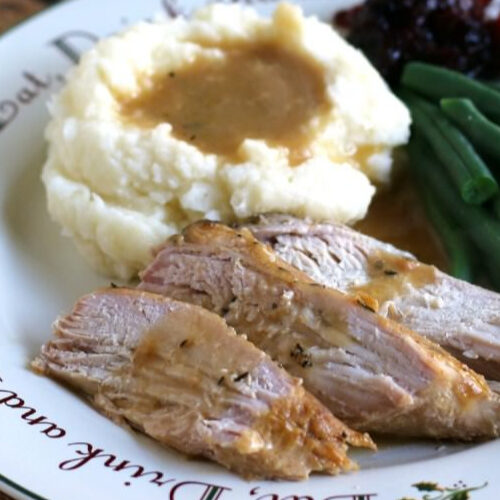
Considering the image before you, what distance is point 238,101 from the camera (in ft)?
19.3

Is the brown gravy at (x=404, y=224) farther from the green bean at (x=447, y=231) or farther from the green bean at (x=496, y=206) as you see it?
the green bean at (x=496, y=206)

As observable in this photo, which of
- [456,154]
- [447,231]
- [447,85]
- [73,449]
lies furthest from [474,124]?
[73,449]

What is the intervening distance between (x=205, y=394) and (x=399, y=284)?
1346mm

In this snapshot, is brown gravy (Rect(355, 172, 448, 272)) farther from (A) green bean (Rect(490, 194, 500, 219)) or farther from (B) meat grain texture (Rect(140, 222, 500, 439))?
(B) meat grain texture (Rect(140, 222, 500, 439))

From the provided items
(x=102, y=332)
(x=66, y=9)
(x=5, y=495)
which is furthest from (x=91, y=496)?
(x=66, y=9)

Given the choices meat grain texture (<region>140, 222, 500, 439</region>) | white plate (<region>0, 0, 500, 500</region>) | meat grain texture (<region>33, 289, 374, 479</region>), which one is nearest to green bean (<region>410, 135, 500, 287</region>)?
meat grain texture (<region>140, 222, 500, 439</region>)

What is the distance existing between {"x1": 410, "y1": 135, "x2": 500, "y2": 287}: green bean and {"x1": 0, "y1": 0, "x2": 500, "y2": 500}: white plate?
157 centimetres

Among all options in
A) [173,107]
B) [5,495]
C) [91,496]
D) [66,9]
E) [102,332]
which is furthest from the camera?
[66,9]

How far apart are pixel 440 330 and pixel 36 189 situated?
3124mm

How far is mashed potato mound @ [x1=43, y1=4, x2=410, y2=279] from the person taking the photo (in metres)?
5.31

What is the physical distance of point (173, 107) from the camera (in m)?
5.82

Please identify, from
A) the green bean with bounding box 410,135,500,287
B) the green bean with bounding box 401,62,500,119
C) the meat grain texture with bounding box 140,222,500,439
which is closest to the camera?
the meat grain texture with bounding box 140,222,500,439

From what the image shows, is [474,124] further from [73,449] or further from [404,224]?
[73,449]

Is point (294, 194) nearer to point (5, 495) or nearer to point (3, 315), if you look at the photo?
point (3, 315)
